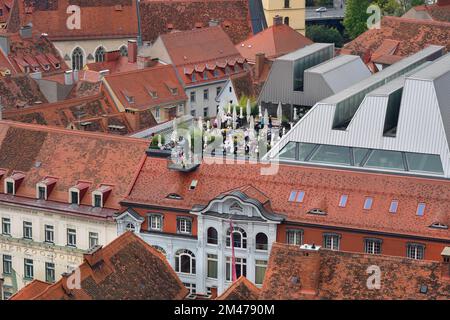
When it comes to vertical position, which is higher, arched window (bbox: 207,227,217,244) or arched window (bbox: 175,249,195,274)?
arched window (bbox: 207,227,217,244)

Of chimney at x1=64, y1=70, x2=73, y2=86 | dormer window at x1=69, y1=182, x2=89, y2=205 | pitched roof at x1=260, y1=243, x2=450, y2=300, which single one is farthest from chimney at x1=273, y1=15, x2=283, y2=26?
pitched roof at x1=260, y1=243, x2=450, y2=300

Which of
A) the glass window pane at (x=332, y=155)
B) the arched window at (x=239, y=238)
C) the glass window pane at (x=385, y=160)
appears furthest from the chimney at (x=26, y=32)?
the glass window pane at (x=385, y=160)

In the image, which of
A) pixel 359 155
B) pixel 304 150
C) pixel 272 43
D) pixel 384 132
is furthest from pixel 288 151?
pixel 272 43

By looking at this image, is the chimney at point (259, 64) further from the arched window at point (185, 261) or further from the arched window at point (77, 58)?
the arched window at point (185, 261)

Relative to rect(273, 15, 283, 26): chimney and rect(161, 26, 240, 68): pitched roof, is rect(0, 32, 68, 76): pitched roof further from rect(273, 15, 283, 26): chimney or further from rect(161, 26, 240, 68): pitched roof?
rect(273, 15, 283, 26): chimney

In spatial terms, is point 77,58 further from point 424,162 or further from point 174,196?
point 424,162
